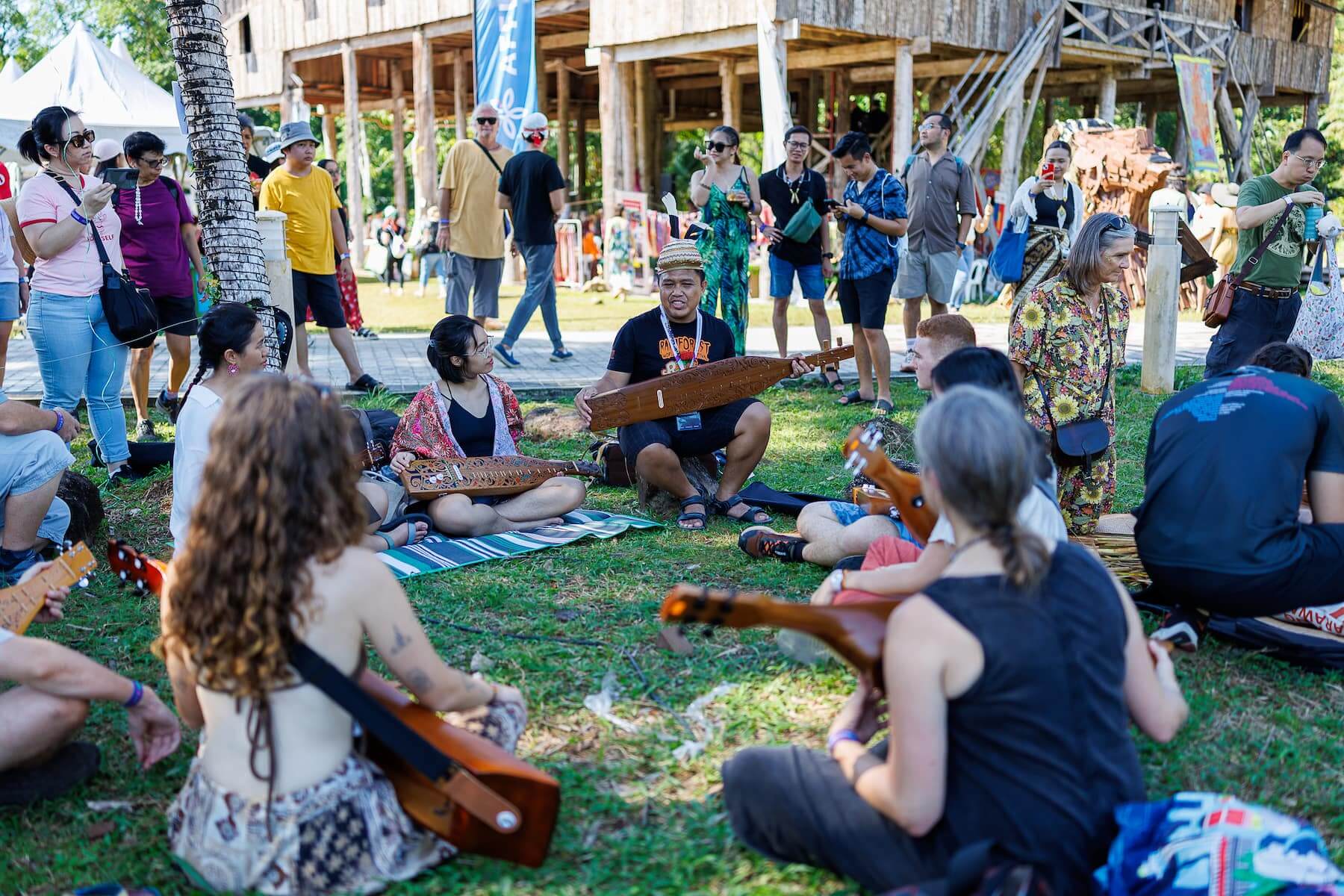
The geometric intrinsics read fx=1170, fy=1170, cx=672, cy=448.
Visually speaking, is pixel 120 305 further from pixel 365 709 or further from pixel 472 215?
pixel 365 709

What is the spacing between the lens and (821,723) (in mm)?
3414

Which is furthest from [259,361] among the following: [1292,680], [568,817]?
[1292,680]

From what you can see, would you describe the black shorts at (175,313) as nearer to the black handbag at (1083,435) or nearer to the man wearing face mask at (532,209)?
the man wearing face mask at (532,209)

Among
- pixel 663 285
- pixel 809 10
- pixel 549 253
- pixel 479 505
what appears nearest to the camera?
pixel 479 505

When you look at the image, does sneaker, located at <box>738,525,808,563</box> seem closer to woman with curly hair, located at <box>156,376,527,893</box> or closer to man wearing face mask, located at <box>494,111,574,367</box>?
woman with curly hair, located at <box>156,376,527,893</box>

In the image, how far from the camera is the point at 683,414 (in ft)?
18.5

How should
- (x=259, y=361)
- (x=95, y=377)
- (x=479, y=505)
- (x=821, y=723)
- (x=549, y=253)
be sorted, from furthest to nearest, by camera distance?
(x=549, y=253) < (x=95, y=377) < (x=479, y=505) < (x=259, y=361) < (x=821, y=723)

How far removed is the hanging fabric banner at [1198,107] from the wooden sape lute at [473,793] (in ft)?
64.2

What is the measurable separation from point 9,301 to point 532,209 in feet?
15.6

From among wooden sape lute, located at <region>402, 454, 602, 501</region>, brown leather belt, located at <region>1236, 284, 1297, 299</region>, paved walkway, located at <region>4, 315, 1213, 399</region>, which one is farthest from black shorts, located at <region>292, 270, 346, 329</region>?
brown leather belt, located at <region>1236, 284, 1297, 299</region>

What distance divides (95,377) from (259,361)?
223 cm

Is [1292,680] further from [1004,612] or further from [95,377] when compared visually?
[95,377]

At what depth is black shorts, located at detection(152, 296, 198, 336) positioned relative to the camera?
24.1 ft

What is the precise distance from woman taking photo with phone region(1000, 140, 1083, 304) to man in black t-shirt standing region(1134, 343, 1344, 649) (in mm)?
5023
